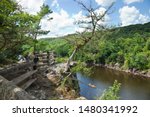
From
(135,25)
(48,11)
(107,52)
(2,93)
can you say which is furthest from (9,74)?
(135,25)

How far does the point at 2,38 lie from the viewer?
12.6 metres

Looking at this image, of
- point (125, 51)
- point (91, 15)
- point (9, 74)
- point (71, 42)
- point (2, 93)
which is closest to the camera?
point (2, 93)

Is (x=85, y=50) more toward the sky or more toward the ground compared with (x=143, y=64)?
more toward the sky

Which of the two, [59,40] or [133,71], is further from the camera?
[133,71]

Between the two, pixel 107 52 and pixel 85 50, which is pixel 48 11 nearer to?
pixel 85 50

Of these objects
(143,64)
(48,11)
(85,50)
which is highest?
(48,11)

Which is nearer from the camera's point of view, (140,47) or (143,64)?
(143,64)

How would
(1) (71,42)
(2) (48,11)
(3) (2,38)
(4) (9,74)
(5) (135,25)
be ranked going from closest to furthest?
(4) (9,74)
(3) (2,38)
(1) (71,42)
(2) (48,11)
(5) (135,25)

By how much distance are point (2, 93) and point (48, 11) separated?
72.4 ft

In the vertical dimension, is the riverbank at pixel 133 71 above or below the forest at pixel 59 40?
below

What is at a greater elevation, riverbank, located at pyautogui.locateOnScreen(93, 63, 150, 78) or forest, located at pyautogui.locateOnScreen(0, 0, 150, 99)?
forest, located at pyautogui.locateOnScreen(0, 0, 150, 99)

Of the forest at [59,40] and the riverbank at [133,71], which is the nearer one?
the forest at [59,40]

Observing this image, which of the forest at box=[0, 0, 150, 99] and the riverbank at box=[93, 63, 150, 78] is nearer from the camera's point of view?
the forest at box=[0, 0, 150, 99]

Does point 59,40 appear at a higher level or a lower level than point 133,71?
higher
